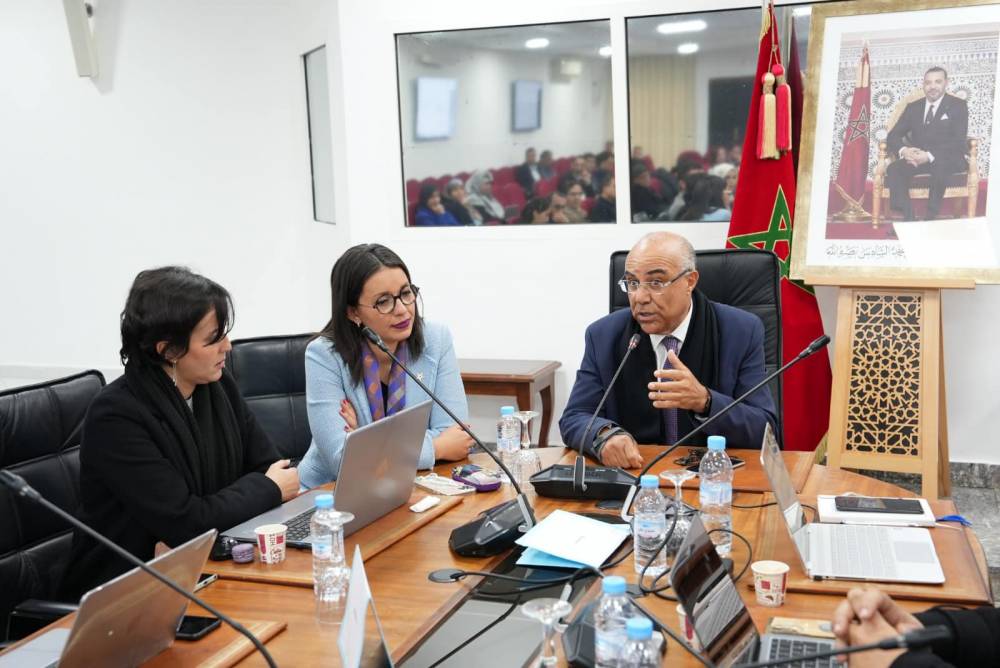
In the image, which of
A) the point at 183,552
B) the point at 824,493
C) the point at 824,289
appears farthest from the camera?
the point at 824,289

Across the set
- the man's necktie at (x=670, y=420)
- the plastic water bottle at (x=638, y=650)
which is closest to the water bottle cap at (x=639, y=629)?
the plastic water bottle at (x=638, y=650)

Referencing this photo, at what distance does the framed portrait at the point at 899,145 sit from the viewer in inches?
128

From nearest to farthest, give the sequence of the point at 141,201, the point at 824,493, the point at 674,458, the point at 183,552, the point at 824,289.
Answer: the point at 183,552 → the point at 824,493 → the point at 674,458 → the point at 824,289 → the point at 141,201

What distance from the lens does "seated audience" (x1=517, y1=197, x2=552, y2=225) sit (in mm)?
4176

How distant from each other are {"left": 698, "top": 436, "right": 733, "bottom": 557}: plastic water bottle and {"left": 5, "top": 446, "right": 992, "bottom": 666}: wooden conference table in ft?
0.15

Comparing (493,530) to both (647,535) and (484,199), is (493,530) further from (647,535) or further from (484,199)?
(484,199)

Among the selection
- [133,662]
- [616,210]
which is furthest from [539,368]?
[133,662]

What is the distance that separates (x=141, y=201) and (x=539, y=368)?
2697mm

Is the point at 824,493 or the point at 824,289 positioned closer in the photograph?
the point at 824,493

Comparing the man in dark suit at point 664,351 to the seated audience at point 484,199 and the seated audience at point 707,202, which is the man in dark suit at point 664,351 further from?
the seated audience at point 484,199

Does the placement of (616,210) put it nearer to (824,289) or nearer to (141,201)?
(824,289)

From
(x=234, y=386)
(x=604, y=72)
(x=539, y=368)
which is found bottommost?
(x=539, y=368)

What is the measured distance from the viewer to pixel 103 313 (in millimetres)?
5492

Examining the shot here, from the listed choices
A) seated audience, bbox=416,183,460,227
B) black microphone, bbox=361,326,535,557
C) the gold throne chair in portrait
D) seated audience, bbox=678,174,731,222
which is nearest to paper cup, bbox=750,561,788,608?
black microphone, bbox=361,326,535,557
